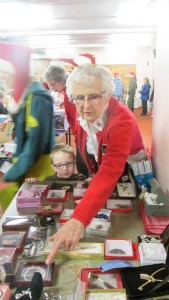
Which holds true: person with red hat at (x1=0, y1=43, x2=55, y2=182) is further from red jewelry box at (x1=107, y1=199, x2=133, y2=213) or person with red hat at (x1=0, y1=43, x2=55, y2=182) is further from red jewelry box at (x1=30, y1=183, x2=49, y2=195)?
red jewelry box at (x1=107, y1=199, x2=133, y2=213)

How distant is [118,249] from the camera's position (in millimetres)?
1012

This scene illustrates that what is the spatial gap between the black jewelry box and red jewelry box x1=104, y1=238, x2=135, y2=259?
7cm

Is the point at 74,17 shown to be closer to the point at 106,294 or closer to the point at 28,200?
the point at 28,200

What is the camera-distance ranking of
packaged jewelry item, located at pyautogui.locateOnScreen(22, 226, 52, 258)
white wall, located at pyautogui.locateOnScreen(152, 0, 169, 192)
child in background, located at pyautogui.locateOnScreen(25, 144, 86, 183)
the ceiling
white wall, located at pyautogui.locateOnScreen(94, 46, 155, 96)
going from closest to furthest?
packaged jewelry item, located at pyautogui.locateOnScreen(22, 226, 52, 258) < white wall, located at pyautogui.locateOnScreen(152, 0, 169, 192) < child in background, located at pyautogui.locateOnScreen(25, 144, 86, 183) < the ceiling < white wall, located at pyautogui.locateOnScreen(94, 46, 155, 96)

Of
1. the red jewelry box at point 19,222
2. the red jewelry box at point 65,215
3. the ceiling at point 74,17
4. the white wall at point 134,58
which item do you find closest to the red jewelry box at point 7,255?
the red jewelry box at point 19,222

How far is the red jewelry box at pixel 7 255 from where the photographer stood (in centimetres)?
94

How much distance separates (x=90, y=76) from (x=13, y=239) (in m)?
0.76

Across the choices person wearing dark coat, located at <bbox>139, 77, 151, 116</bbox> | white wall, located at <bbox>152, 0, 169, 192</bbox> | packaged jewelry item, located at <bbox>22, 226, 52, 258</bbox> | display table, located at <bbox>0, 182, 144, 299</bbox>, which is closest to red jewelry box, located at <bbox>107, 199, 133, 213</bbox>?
display table, located at <bbox>0, 182, 144, 299</bbox>

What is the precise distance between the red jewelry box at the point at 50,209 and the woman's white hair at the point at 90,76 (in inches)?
21.9

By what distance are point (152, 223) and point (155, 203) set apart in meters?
0.12

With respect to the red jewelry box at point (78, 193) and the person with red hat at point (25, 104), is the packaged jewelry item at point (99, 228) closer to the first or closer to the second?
the red jewelry box at point (78, 193)

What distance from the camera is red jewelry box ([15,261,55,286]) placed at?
87 cm

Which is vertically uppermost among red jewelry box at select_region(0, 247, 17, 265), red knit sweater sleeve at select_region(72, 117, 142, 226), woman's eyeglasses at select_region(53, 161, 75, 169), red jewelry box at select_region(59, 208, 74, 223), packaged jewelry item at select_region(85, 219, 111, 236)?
red knit sweater sleeve at select_region(72, 117, 142, 226)

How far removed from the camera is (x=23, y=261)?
98 centimetres
